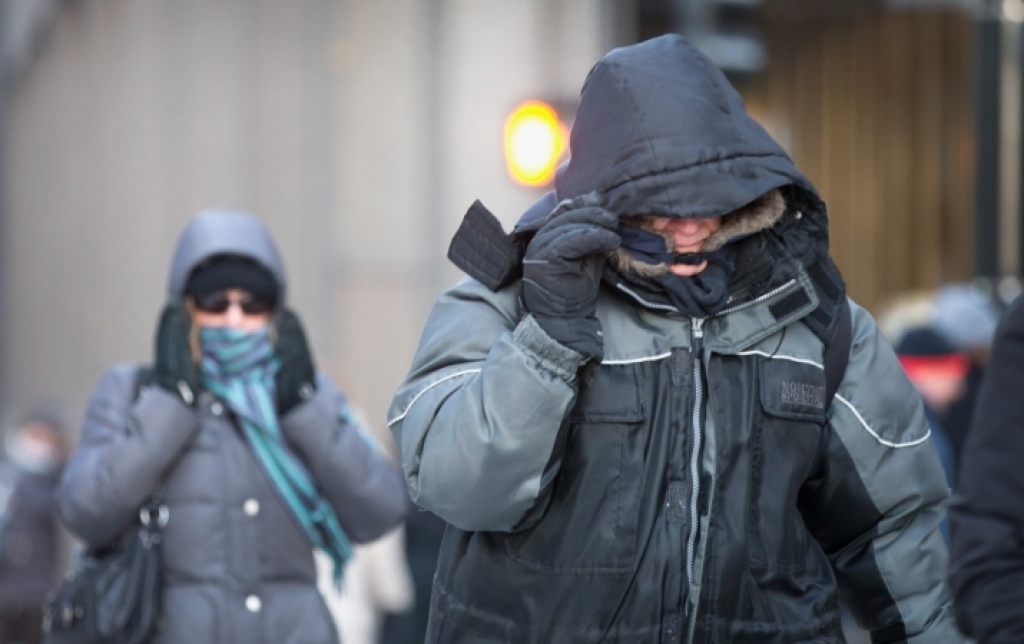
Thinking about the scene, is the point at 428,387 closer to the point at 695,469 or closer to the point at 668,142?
the point at 695,469

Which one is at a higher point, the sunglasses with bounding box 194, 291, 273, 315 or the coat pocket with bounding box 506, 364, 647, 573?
the sunglasses with bounding box 194, 291, 273, 315

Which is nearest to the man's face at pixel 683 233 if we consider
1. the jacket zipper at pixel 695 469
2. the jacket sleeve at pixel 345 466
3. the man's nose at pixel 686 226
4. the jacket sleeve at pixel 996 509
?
the man's nose at pixel 686 226

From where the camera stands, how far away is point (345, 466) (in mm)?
4383

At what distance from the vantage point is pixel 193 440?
4.37m

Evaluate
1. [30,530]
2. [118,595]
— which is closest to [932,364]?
[118,595]

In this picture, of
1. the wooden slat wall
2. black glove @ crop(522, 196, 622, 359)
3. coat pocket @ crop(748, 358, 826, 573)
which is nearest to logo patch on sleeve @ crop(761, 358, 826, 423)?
coat pocket @ crop(748, 358, 826, 573)

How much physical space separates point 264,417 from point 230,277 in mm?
449

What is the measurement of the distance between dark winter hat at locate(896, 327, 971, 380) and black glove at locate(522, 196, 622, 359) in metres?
3.89

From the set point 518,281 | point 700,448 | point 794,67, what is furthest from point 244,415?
point 794,67

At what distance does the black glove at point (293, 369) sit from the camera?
175 inches

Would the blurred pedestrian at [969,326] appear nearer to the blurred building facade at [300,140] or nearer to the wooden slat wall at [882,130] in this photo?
the blurred building facade at [300,140]

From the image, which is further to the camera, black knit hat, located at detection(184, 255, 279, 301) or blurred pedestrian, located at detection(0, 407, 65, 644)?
blurred pedestrian, located at detection(0, 407, 65, 644)

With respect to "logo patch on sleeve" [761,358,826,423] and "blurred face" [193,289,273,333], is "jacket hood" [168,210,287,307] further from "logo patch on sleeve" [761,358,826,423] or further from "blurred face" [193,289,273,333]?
"logo patch on sleeve" [761,358,826,423]

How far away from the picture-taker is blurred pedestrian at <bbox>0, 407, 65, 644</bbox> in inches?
375
